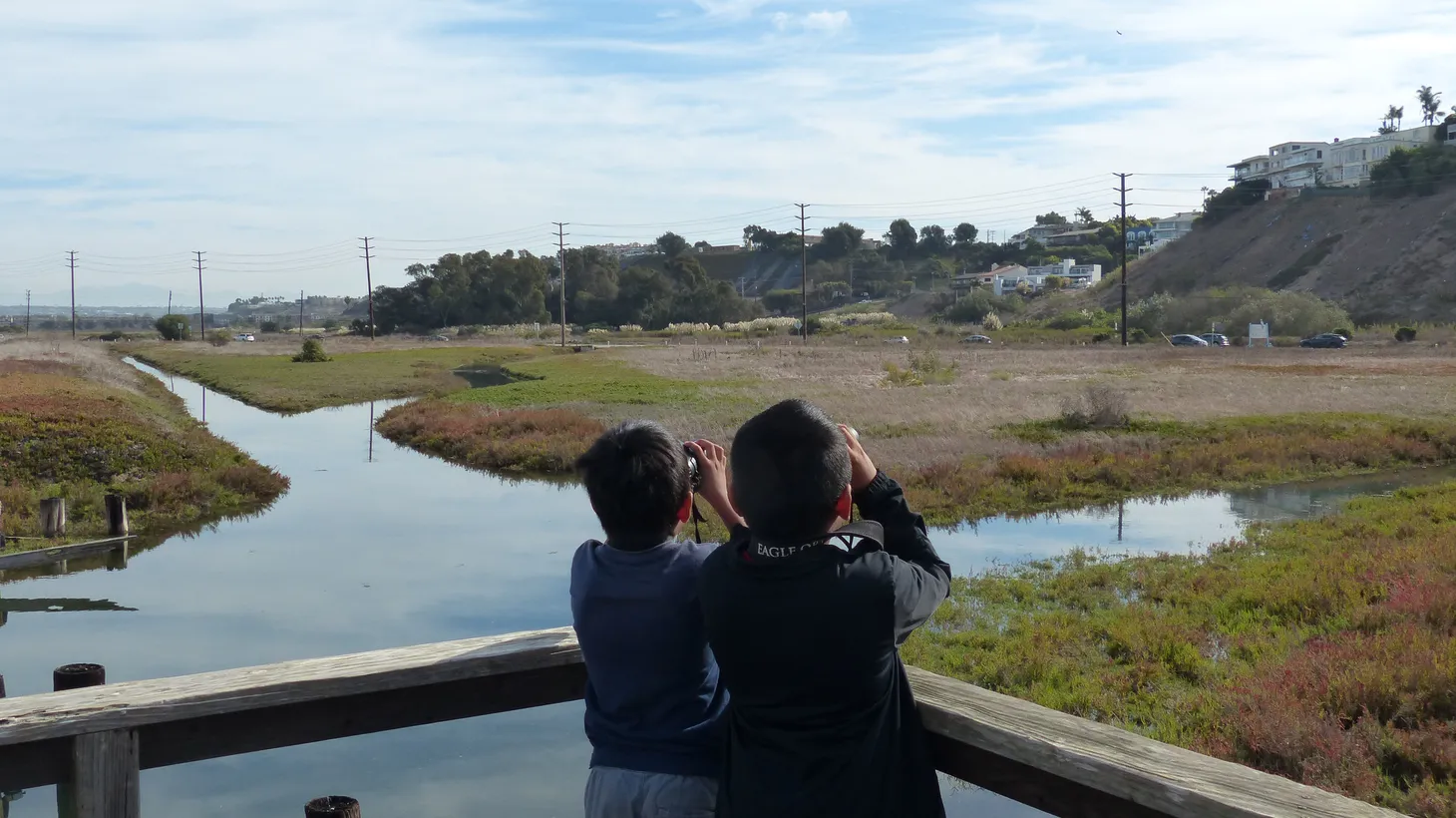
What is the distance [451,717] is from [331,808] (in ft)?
1.77

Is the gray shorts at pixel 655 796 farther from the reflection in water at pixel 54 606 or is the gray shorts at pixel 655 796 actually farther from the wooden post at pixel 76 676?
the reflection in water at pixel 54 606

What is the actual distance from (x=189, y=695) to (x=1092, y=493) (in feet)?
53.9

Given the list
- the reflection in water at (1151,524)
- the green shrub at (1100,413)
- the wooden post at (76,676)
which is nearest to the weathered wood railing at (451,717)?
the wooden post at (76,676)

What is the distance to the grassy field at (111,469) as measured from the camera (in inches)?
685

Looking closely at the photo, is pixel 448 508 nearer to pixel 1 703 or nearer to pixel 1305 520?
pixel 1305 520

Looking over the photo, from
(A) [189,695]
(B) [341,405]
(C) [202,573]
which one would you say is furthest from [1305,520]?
(B) [341,405]

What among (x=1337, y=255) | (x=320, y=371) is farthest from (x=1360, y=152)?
(x=320, y=371)

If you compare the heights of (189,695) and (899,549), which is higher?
(899,549)

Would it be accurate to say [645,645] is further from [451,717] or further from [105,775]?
[105,775]

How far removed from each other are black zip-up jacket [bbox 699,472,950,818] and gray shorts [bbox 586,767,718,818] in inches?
6.7

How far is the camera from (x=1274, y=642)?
870 cm

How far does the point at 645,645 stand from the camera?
2.75 metres

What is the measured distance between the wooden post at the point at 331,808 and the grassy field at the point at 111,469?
14.3 m

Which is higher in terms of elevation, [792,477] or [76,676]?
[792,477]
